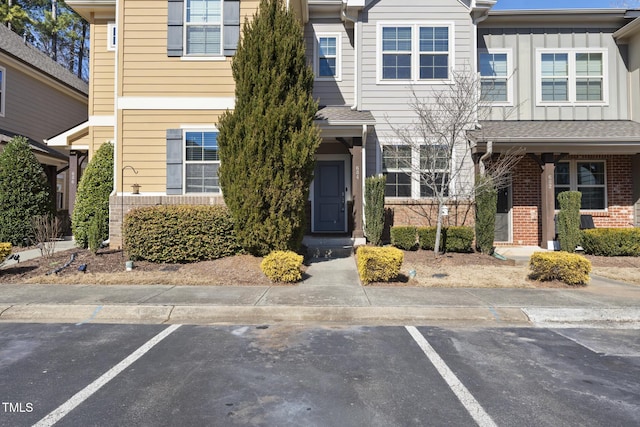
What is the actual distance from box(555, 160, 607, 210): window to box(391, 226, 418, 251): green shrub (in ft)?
18.2

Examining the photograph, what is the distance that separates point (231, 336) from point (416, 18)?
10656 mm

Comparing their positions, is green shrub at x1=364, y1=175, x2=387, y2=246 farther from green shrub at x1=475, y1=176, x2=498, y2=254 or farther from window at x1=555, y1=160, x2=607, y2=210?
window at x1=555, y1=160, x2=607, y2=210

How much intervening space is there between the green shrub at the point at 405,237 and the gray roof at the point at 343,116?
288 cm

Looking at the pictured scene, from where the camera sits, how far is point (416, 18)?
11656 millimetres

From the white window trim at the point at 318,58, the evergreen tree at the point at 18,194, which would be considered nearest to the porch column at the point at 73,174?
the evergreen tree at the point at 18,194

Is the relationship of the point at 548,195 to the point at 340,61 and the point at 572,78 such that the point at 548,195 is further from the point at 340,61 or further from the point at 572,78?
the point at 340,61

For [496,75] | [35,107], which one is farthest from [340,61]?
[35,107]

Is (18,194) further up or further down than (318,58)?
further down

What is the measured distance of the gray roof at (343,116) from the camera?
33.5 feet

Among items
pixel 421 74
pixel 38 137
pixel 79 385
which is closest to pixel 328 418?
pixel 79 385

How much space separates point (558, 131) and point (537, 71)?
237 centimetres

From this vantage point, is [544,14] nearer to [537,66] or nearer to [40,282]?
[537,66]

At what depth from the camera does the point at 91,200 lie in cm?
1025

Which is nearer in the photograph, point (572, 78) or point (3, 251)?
point (3, 251)
